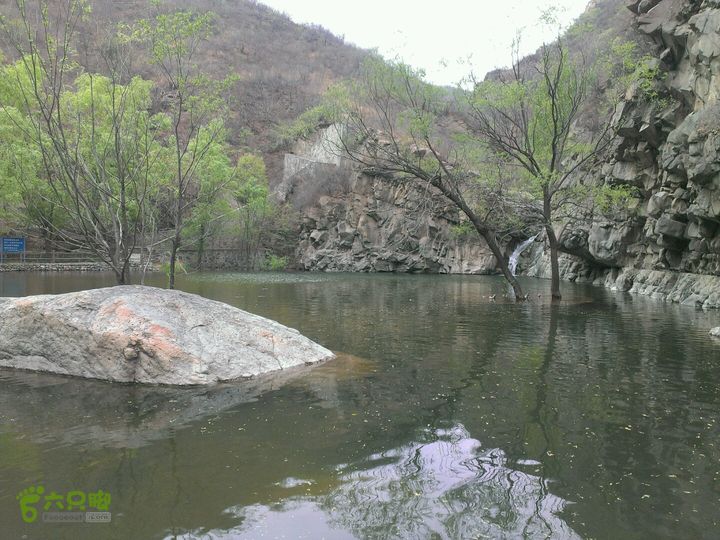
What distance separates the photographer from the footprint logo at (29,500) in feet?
14.0

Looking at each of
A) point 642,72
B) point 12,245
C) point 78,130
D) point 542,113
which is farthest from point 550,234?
point 12,245

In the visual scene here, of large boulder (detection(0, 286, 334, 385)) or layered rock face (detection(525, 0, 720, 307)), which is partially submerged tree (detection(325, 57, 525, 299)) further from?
large boulder (detection(0, 286, 334, 385))

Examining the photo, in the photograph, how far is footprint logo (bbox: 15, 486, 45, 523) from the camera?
4254mm

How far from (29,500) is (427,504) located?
349cm

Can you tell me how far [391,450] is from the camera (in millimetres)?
5793

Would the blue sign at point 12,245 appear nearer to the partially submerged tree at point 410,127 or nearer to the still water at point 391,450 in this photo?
the partially submerged tree at point 410,127

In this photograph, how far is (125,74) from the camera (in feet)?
43.0

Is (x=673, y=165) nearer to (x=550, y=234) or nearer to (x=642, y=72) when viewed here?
(x=642, y=72)

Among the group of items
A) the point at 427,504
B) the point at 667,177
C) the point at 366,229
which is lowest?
the point at 427,504

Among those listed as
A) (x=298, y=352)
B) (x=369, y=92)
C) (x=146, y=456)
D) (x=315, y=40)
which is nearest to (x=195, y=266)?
(x=369, y=92)

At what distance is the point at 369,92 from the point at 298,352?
13.8m

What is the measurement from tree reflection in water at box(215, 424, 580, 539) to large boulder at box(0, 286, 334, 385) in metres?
4.09

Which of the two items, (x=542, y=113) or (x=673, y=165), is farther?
(x=673, y=165)

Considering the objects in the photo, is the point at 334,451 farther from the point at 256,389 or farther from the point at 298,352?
the point at 298,352
